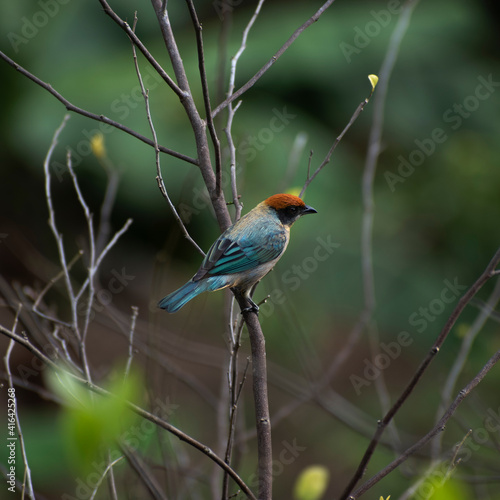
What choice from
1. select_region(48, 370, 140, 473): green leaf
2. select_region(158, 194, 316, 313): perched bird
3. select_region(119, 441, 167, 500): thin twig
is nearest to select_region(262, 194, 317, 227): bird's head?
select_region(158, 194, 316, 313): perched bird

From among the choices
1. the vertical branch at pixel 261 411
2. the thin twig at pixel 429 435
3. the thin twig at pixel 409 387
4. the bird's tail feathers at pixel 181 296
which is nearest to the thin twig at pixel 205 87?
the vertical branch at pixel 261 411

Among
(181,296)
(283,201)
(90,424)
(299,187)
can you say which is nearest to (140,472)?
(90,424)

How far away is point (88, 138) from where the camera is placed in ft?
27.0

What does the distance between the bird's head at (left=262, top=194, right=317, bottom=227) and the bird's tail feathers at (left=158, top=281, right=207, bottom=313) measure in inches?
28.5

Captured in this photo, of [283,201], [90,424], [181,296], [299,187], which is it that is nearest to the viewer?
[90,424]

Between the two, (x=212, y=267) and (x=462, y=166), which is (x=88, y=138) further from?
(x=212, y=267)

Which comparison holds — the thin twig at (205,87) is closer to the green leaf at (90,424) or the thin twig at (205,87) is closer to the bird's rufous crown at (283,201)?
the green leaf at (90,424)

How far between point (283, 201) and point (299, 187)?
4189mm

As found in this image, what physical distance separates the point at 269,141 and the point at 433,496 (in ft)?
22.8

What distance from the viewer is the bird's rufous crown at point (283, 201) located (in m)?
3.56

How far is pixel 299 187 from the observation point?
7.74 m

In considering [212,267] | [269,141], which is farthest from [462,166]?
[212,267]

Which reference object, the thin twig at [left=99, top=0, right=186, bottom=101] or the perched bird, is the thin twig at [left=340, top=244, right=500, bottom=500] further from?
the perched bird

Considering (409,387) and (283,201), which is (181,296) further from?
(409,387)
